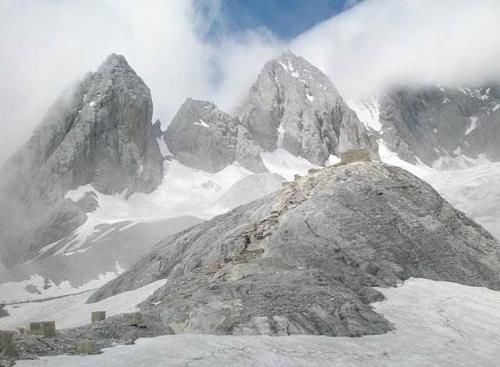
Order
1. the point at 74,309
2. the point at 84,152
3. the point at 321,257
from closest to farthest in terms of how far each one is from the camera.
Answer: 1. the point at 321,257
2. the point at 74,309
3. the point at 84,152

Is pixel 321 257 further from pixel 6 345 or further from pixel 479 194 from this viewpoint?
pixel 479 194

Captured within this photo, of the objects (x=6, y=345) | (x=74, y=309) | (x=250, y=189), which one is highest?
(x=250, y=189)

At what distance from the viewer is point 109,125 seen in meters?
188

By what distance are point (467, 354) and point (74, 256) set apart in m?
108

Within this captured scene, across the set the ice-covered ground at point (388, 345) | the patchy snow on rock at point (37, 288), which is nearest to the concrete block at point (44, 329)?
the ice-covered ground at point (388, 345)

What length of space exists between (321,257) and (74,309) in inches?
1380

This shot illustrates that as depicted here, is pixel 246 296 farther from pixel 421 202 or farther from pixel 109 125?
pixel 109 125

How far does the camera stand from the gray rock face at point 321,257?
2927 centimetres

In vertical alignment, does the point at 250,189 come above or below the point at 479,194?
above

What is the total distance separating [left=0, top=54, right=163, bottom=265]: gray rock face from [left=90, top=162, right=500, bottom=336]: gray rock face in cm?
12078

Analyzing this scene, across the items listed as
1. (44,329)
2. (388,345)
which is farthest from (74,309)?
(388,345)

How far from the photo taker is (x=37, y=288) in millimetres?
114562

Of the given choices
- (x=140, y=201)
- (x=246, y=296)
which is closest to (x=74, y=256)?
(x=140, y=201)

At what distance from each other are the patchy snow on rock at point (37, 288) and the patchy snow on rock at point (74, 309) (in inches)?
749
